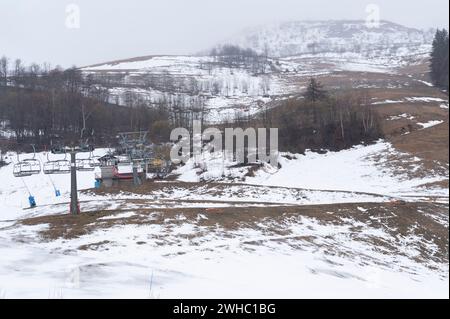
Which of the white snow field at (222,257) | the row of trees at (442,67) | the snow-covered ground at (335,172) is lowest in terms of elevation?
the snow-covered ground at (335,172)

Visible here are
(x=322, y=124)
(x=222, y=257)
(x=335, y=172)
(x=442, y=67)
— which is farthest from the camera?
(x=322, y=124)

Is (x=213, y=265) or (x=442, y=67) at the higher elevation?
(x=442, y=67)

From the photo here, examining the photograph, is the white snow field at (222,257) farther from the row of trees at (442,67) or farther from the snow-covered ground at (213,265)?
the row of trees at (442,67)

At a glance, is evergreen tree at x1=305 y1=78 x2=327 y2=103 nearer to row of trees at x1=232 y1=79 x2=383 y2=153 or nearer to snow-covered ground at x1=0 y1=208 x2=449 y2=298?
row of trees at x1=232 y1=79 x2=383 y2=153

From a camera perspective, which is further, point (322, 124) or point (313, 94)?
point (313, 94)

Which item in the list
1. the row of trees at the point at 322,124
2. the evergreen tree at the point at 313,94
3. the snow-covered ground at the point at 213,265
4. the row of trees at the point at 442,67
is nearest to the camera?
the snow-covered ground at the point at 213,265

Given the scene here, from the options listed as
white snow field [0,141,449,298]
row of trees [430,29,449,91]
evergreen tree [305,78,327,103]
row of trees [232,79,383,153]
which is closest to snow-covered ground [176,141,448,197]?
row of trees [232,79,383,153]

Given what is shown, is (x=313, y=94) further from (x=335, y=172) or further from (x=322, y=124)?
(x=335, y=172)

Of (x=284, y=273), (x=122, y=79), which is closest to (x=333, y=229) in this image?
(x=284, y=273)

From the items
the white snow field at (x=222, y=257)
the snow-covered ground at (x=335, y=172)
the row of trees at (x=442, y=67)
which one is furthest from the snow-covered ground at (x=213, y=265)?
the snow-covered ground at (x=335, y=172)

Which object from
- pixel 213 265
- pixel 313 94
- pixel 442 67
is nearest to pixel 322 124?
pixel 313 94

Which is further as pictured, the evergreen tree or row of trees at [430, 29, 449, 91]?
the evergreen tree

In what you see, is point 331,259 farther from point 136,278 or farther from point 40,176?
point 40,176
